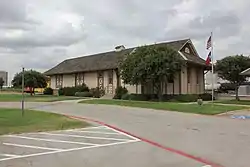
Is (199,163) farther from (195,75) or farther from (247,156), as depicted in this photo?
(195,75)

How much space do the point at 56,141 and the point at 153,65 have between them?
2576 cm

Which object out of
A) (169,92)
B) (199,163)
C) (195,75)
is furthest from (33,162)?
(195,75)

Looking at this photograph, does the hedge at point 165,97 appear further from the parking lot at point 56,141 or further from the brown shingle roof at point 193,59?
the parking lot at point 56,141

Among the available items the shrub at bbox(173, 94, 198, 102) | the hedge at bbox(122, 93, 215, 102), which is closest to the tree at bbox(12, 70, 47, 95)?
the hedge at bbox(122, 93, 215, 102)

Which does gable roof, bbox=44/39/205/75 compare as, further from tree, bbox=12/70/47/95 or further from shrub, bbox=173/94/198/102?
shrub, bbox=173/94/198/102

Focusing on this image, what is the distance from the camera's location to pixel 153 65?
36562mm

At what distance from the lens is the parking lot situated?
31.6 ft

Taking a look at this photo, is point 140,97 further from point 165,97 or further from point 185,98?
point 185,98

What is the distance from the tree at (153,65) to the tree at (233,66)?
5.64 m

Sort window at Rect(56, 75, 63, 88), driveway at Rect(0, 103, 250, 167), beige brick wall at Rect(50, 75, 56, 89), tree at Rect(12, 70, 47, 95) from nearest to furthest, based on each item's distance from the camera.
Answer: driveway at Rect(0, 103, 250, 167) < tree at Rect(12, 70, 47, 95) < window at Rect(56, 75, 63, 88) < beige brick wall at Rect(50, 75, 56, 89)

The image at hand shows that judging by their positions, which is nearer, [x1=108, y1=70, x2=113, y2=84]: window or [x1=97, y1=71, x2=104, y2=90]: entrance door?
[x1=108, y1=70, x2=113, y2=84]: window

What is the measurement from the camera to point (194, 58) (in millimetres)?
43250

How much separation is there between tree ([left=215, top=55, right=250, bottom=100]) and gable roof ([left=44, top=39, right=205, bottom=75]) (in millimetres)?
2613

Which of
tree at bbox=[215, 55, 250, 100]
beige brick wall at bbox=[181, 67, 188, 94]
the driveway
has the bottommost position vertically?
the driveway
